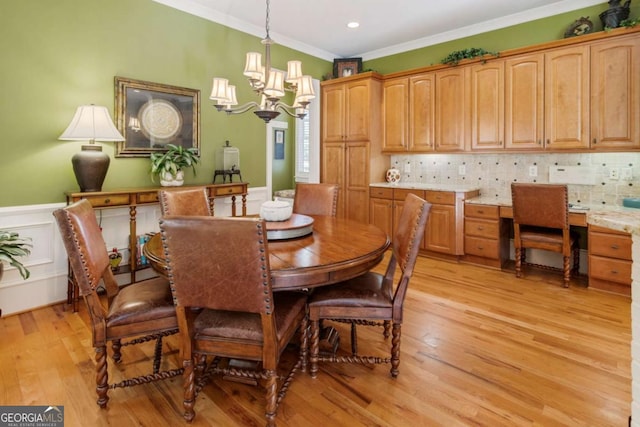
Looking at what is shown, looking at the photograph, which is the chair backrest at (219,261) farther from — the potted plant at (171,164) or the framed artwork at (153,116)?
the framed artwork at (153,116)

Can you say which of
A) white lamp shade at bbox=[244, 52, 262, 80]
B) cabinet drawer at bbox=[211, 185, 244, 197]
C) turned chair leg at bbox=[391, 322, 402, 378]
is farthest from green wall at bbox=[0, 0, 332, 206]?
turned chair leg at bbox=[391, 322, 402, 378]

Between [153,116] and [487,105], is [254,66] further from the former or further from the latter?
[487,105]

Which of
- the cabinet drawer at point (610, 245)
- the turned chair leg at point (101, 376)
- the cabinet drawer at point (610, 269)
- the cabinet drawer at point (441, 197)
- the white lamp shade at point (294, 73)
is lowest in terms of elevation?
the turned chair leg at point (101, 376)

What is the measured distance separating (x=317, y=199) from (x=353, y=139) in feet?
6.95

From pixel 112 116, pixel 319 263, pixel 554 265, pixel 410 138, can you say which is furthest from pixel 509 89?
pixel 112 116

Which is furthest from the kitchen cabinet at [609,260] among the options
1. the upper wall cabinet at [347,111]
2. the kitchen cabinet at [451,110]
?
the upper wall cabinet at [347,111]

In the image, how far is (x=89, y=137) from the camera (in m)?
2.91

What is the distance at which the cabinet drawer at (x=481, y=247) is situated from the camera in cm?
417

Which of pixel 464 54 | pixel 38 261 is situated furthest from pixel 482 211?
pixel 38 261

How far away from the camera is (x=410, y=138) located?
4.96 metres

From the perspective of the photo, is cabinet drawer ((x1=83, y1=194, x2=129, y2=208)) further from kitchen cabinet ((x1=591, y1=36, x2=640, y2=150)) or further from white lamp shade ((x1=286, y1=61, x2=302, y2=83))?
kitchen cabinet ((x1=591, y1=36, x2=640, y2=150))

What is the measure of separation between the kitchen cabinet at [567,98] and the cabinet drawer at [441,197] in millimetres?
1082

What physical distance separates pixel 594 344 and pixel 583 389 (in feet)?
2.12

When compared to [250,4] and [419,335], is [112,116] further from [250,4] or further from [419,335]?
[419,335]
